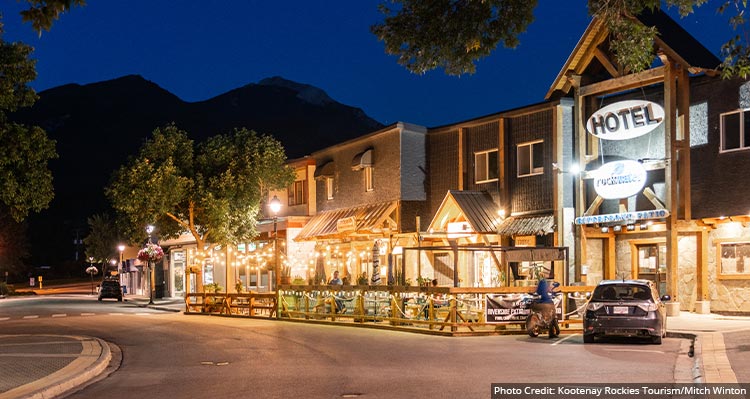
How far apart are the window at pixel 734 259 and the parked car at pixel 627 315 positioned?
7636 mm

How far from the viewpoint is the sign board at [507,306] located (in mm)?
22422

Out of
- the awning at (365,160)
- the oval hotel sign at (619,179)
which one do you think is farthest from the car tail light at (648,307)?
the awning at (365,160)

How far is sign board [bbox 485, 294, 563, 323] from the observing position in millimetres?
22422

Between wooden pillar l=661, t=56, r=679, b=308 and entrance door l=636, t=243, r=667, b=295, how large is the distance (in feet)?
7.02

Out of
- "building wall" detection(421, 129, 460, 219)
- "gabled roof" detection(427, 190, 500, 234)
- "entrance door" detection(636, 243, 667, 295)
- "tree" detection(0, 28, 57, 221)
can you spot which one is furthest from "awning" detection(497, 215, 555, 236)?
"tree" detection(0, 28, 57, 221)

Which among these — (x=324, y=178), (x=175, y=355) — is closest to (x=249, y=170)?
(x=324, y=178)

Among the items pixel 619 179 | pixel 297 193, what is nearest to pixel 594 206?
pixel 619 179

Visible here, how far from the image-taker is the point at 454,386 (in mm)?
12250

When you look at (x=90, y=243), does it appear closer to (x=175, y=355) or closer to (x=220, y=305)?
(x=220, y=305)

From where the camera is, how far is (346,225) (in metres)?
37.0

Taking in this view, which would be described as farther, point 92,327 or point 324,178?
point 324,178

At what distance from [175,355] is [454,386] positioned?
7.92 metres

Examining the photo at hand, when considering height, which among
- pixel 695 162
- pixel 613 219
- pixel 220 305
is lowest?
pixel 220 305

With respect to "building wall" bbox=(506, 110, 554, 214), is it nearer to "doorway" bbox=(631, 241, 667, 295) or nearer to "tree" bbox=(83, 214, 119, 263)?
"doorway" bbox=(631, 241, 667, 295)
